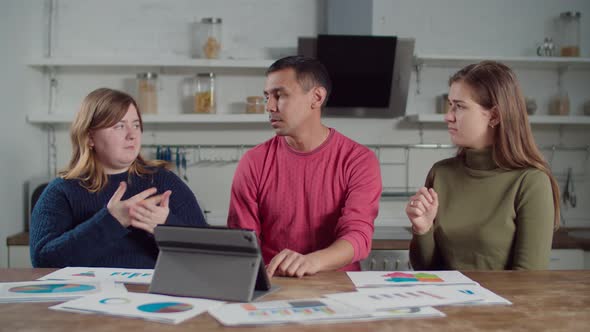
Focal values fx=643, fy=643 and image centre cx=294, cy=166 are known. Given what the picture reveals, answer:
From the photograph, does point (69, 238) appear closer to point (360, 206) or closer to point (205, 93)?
point (360, 206)

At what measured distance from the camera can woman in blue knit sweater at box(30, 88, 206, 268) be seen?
184cm

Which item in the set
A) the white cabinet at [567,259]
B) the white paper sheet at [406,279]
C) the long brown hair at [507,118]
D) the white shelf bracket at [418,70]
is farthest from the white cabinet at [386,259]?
the white paper sheet at [406,279]

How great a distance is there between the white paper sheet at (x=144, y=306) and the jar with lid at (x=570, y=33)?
3136mm

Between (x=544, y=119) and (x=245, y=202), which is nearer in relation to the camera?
(x=245, y=202)

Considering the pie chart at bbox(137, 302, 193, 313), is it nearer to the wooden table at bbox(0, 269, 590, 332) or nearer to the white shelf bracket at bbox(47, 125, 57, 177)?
the wooden table at bbox(0, 269, 590, 332)

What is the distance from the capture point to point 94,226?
72.5 inches

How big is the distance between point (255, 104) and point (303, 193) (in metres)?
1.59

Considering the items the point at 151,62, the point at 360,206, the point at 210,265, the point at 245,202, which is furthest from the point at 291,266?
the point at 151,62

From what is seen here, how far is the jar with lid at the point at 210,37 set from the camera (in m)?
3.60

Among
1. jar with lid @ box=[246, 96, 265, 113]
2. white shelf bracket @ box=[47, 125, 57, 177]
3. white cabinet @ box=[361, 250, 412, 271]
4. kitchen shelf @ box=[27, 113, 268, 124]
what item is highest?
jar with lid @ box=[246, 96, 265, 113]

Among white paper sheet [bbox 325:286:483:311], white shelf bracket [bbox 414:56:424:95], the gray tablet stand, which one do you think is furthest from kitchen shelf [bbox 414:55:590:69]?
the gray tablet stand

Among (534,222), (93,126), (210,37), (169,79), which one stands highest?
(210,37)

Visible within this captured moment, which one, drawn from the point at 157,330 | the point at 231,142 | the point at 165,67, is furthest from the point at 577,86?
the point at 157,330

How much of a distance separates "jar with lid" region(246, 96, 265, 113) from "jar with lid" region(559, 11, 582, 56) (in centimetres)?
178
